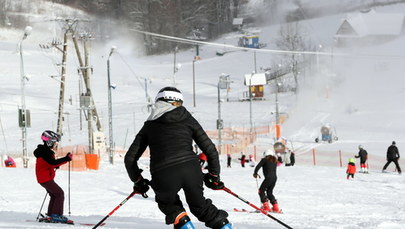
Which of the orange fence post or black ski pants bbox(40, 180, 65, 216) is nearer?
black ski pants bbox(40, 180, 65, 216)

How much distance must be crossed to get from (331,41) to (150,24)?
32.4 m

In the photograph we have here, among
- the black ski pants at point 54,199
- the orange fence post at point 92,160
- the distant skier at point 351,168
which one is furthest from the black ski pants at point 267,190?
the orange fence post at point 92,160

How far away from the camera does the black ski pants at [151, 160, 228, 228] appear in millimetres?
4941

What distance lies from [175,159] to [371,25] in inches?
3470

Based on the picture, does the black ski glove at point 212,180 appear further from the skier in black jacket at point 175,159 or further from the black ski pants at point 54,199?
the black ski pants at point 54,199

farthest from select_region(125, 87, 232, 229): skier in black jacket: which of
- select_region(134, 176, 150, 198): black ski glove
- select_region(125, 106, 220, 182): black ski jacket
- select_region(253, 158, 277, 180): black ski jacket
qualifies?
select_region(253, 158, 277, 180): black ski jacket

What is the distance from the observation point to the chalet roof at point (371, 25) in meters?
87.4

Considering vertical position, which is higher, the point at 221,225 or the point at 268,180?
the point at 221,225

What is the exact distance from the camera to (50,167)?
8.47 m

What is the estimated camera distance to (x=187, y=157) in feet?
16.4

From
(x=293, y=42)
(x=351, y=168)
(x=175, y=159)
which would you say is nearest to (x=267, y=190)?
(x=175, y=159)

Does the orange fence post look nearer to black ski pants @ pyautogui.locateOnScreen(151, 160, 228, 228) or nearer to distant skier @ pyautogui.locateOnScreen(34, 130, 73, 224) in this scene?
distant skier @ pyautogui.locateOnScreen(34, 130, 73, 224)

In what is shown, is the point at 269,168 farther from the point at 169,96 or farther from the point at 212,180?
the point at 169,96

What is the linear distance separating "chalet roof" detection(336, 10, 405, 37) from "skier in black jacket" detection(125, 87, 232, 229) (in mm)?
86264
